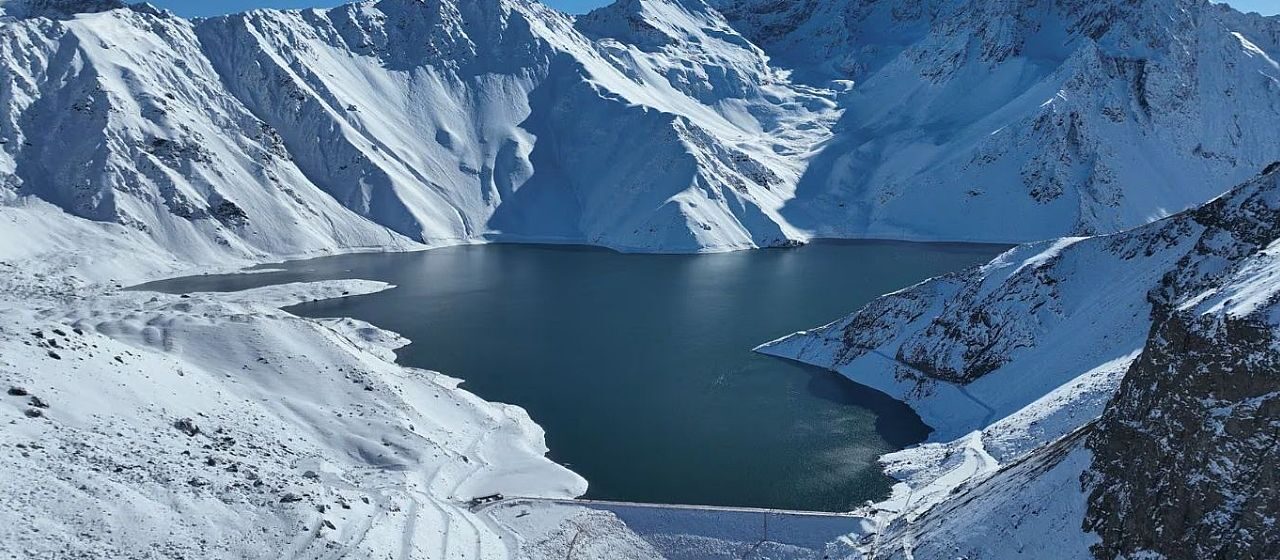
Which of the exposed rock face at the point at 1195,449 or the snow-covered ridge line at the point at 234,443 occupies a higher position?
the exposed rock face at the point at 1195,449

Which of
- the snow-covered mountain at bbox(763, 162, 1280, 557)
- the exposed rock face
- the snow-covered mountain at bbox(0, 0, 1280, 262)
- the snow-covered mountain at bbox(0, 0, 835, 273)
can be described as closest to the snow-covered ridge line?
the snow-covered mountain at bbox(763, 162, 1280, 557)

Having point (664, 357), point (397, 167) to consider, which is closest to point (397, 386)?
point (664, 357)

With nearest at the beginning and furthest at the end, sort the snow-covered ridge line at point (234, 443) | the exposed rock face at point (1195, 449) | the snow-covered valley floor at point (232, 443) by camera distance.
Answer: the exposed rock face at point (1195, 449), the snow-covered valley floor at point (232, 443), the snow-covered ridge line at point (234, 443)

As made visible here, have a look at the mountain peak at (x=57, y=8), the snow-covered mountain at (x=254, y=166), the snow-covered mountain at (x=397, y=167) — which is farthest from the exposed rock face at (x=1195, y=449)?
the mountain peak at (x=57, y=8)

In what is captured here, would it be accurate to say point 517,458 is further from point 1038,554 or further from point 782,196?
point 782,196

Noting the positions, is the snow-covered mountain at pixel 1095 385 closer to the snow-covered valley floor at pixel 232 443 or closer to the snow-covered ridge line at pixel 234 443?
the snow-covered valley floor at pixel 232 443
